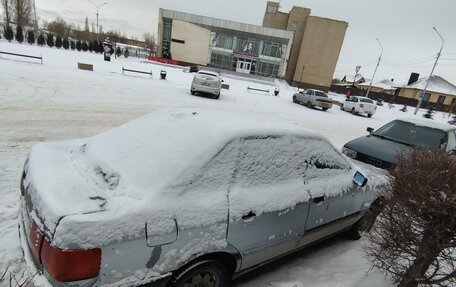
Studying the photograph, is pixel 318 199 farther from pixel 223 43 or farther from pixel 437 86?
pixel 437 86

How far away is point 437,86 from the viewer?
214 ft

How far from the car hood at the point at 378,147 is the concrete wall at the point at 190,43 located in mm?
51630

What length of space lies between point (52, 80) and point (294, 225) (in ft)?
48.5

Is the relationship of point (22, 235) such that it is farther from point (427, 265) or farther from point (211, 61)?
point (211, 61)

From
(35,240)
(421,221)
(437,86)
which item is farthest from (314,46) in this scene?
(35,240)

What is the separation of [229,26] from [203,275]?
56.7 m

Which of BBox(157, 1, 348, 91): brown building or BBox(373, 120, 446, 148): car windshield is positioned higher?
BBox(157, 1, 348, 91): brown building

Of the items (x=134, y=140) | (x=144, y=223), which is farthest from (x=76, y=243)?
(x=134, y=140)

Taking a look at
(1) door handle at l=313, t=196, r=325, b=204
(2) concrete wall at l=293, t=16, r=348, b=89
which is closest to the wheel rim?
(1) door handle at l=313, t=196, r=325, b=204

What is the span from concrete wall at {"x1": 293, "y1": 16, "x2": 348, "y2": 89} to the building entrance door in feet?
33.4

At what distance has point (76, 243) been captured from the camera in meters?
1.92

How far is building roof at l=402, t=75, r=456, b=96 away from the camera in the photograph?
64062 mm

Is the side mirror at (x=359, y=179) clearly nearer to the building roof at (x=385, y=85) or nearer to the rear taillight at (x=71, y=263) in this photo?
the rear taillight at (x=71, y=263)

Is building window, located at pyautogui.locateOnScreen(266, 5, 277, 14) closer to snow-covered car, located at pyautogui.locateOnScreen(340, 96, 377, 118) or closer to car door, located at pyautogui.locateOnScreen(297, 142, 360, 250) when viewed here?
snow-covered car, located at pyautogui.locateOnScreen(340, 96, 377, 118)
